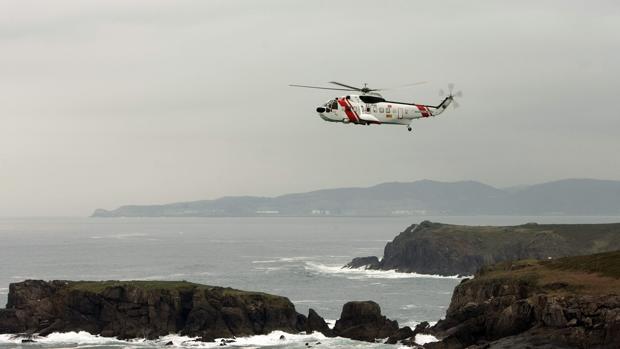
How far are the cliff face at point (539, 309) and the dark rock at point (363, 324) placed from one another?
6.98 metres

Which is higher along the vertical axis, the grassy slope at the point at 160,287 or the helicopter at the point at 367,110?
the helicopter at the point at 367,110

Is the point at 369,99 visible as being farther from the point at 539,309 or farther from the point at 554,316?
the point at 539,309

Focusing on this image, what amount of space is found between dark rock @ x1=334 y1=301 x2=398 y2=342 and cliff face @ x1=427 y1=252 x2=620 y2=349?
698 cm

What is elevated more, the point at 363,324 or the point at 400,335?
the point at 363,324

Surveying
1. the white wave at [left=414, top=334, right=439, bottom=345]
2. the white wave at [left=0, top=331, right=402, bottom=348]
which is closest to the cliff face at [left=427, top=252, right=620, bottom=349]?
the white wave at [left=414, top=334, right=439, bottom=345]

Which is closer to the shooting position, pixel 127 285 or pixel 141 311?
pixel 141 311

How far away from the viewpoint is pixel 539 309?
85438mm

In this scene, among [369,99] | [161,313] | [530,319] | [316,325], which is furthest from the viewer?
[161,313]

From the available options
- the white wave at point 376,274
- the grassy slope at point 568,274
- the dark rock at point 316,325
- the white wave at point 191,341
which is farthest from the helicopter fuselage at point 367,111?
the white wave at point 376,274

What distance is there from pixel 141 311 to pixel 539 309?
165 ft

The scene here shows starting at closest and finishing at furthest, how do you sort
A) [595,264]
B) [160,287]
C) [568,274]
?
[568,274] → [595,264] → [160,287]

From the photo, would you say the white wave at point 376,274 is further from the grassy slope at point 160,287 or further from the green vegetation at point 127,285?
the green vegetation at point 127,285

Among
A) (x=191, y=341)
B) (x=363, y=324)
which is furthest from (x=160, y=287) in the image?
(x=363, y=324)

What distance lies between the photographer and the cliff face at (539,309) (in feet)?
262
